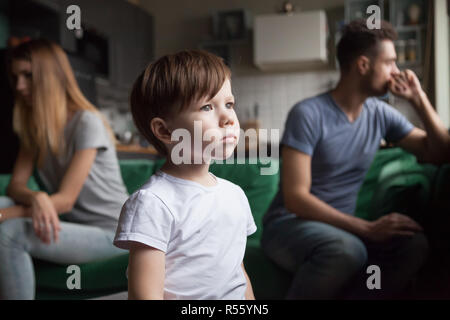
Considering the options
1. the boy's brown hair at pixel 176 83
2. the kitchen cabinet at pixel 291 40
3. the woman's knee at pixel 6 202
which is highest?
the kitchen cabinet at pixel 291 40

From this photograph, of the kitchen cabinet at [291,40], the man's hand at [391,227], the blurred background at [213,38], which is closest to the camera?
the man's hand at [391,227]

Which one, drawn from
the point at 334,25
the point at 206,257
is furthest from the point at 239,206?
the point at 334,25

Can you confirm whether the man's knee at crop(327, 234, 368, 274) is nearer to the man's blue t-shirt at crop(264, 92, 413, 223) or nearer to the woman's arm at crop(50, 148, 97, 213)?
the man's blue t-shirt at crop(264, 92, 413, 223)

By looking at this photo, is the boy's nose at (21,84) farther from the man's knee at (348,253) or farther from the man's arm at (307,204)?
the man's knee at (348,253)

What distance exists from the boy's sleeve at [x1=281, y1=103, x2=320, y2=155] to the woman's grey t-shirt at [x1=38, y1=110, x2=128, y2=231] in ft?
1.10

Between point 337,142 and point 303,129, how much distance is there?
0.21ft

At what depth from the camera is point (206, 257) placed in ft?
1.31

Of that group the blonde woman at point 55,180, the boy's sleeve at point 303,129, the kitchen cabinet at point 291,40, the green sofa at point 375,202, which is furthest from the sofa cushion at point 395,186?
the kitchen cabinet at point 291,40

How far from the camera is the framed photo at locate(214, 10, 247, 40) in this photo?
3.59 metres

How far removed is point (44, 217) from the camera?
0.91 m

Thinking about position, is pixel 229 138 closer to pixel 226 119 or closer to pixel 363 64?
pixel 226 119

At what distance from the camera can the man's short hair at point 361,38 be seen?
712 mm

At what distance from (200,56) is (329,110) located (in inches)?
22.2

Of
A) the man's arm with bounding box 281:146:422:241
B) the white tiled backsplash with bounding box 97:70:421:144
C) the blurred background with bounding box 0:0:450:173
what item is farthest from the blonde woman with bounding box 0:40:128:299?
the white tiled backsplash with bounding box 97:70:421:144
